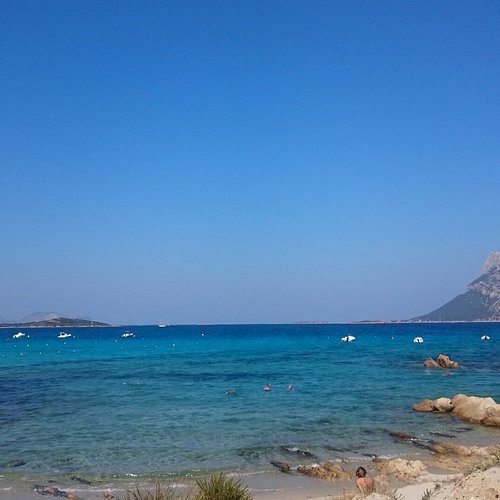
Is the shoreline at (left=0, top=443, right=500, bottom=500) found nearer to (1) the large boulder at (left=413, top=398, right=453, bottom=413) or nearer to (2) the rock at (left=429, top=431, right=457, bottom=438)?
(2) the rock at (left=429, top=431, right=457, bottom=438)

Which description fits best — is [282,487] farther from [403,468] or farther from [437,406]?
[437,406]

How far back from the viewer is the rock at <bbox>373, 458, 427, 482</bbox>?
16.0 m

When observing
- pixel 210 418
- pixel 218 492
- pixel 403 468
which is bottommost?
pixel 210 418

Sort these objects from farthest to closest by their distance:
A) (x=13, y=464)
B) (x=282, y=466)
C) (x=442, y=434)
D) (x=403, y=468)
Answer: (x=442, y=434) → (x=13, y=464) → (x=282, y=466) → (x=403, y=468)

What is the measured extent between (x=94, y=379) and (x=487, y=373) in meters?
34.8

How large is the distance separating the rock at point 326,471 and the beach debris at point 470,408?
11316mm

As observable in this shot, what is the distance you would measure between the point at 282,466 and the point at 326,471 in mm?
1602

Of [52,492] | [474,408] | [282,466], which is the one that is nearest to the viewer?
[52,492]

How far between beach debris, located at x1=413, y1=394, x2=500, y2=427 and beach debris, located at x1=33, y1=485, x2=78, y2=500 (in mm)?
19433

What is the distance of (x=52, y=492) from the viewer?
15.4m

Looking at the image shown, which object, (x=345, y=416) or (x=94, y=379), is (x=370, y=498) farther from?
(x=94, y=379)

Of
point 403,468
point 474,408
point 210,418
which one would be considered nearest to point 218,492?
point 403,468

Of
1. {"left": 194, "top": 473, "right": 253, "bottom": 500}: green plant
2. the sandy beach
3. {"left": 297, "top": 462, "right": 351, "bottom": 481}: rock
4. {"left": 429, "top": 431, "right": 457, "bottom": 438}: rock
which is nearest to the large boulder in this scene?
{"left": 429, "top": 431, "right": 457, "bottom": 438}: rock

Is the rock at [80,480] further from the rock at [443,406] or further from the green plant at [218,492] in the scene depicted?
the rock at [443,406]
